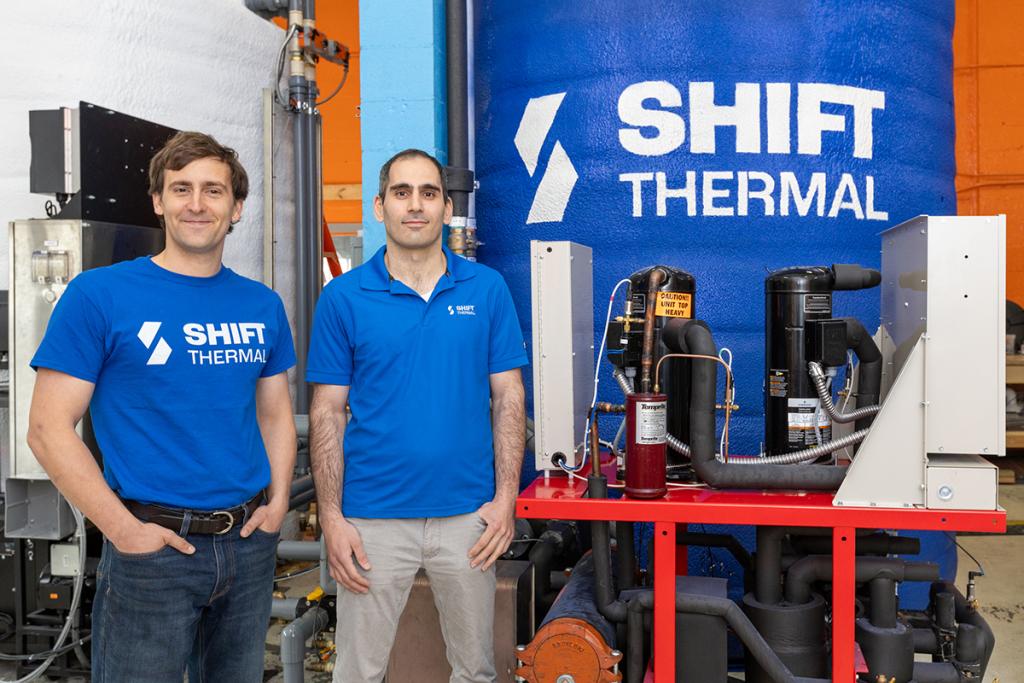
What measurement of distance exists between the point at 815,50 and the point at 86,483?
2.92 meters

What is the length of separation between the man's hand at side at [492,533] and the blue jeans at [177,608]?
515mm

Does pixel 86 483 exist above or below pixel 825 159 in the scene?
below

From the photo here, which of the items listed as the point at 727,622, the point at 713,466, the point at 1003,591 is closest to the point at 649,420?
the point at 713,466

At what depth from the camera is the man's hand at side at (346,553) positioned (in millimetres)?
2180

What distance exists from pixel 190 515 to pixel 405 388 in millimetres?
588

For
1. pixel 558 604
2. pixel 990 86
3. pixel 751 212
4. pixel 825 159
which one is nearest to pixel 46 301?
pixel 558 604

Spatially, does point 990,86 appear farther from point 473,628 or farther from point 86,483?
point 86,483

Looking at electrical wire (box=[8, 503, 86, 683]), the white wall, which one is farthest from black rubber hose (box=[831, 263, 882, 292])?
the white wall

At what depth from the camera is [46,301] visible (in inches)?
120

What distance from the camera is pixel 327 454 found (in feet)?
7.20

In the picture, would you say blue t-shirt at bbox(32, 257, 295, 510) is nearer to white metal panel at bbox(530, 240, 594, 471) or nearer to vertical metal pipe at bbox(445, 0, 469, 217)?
white metal panel at bbox(530, 240, 594, 471)

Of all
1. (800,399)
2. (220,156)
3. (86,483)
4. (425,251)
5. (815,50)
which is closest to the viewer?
(86,483)

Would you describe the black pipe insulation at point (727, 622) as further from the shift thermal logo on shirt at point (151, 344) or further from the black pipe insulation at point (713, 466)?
the shift thermal logo on shirt at point (151, 344)

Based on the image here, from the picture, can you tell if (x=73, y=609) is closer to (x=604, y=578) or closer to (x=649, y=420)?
(x=604, y=578)
